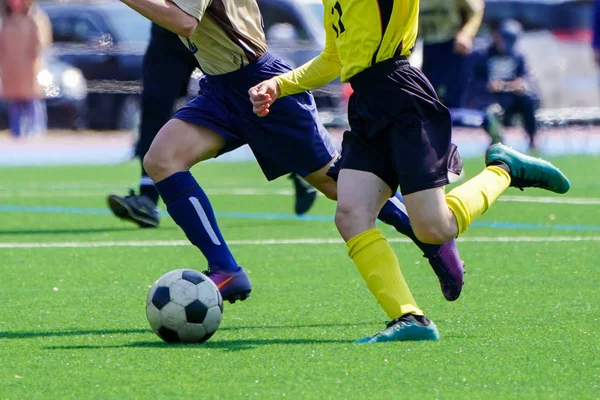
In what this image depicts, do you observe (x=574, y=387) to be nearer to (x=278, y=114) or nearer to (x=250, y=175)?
(x=278, y=114)

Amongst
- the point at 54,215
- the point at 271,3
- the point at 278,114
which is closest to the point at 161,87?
the point at 54,215

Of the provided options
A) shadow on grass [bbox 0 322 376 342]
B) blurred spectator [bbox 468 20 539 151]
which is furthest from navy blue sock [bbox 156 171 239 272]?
blurred spectator [bbox 468 20 539 151]

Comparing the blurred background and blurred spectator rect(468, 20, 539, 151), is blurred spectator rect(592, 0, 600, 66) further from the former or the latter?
the blurred background

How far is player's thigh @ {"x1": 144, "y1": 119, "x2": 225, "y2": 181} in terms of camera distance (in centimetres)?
638

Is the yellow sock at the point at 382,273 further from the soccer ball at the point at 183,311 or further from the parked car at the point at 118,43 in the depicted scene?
the parked car at the point at 118,43

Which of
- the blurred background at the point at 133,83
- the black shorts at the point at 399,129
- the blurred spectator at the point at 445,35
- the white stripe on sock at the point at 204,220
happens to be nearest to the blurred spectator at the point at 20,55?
the blurred background at the point at 133,83

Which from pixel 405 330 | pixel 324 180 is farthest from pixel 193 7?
pixel 405 330

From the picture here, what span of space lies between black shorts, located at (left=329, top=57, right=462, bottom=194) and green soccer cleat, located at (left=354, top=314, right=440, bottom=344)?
508mm

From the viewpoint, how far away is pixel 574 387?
4.63 metres

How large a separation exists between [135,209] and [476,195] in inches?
165

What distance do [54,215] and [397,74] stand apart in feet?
19.4

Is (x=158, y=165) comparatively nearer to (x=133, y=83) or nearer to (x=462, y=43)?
(x=462, y=43)

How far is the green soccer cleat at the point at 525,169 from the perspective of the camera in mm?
6156

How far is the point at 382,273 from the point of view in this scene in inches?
216
